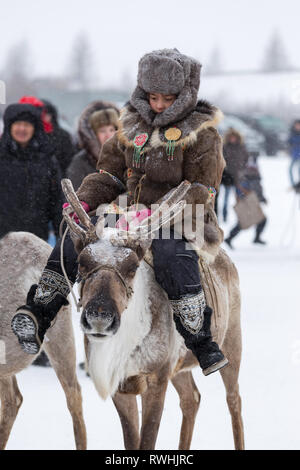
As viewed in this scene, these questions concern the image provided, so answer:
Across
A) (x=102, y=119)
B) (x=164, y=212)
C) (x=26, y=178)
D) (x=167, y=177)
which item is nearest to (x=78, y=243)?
(x=164, y=212)

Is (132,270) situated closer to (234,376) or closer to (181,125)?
(181,125)

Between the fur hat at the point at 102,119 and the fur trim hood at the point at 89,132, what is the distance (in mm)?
70

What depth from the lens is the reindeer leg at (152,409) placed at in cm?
353

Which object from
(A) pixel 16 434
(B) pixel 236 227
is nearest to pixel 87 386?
(A) pixel 16 434

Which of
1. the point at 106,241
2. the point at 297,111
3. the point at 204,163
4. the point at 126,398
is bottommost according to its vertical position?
the point at 297,111

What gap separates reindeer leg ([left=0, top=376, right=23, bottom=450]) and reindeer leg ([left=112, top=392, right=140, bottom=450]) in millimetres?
967

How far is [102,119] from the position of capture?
627 cm

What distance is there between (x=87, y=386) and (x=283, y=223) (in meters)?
10.8

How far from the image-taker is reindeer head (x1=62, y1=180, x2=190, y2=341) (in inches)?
121

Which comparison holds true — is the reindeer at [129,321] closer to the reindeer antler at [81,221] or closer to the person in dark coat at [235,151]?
the reindeer antler at [81,221]

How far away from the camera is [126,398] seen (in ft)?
12.6

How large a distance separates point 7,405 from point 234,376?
1.46 meters

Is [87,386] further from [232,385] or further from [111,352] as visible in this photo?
[111,352]

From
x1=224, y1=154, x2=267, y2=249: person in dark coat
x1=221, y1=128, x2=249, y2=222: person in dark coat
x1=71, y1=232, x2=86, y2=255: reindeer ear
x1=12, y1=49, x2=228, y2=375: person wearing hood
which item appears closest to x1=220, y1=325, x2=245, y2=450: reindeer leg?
x1=12, y1=49, x2=228, y2=375: person wearing hood
